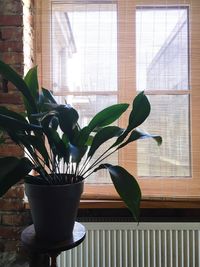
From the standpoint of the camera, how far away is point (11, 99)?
4.76 feet

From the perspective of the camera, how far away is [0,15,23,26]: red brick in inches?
56.8

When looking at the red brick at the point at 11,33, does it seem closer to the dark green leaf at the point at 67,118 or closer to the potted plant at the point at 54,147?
the potted plant at the point at 54,147

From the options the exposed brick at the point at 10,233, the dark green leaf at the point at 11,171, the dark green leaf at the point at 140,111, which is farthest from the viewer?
the exposed brick at the point at 10,233

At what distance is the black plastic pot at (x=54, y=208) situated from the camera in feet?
2.94

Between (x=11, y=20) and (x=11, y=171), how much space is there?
101cm

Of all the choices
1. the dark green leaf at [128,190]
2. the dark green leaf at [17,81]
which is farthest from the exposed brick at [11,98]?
the dark green leaf at [128,190]

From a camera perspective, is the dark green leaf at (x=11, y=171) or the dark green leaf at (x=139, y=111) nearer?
the dark green leaf at (x=11, y=171)

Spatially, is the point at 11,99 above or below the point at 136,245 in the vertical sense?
above

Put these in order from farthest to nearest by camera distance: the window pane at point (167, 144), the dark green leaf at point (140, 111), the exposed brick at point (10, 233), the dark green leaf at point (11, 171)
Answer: the window pane at point (167, 144), the exposed brick at point (10, 233), the dark green leaf at point (140, 111), the dark green leaf at point (11, 171)


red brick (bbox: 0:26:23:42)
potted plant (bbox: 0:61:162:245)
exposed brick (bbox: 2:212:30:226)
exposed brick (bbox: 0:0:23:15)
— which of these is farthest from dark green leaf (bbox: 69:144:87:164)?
exposed brick (bbox: 0:0:23:15)

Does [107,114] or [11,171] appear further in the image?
[107,114]

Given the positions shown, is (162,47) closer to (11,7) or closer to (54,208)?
(11,7)

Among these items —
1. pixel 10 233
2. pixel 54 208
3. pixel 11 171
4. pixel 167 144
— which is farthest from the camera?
pixel 167 144

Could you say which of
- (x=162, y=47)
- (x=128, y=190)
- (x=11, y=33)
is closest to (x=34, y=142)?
(x=128, y=190)
